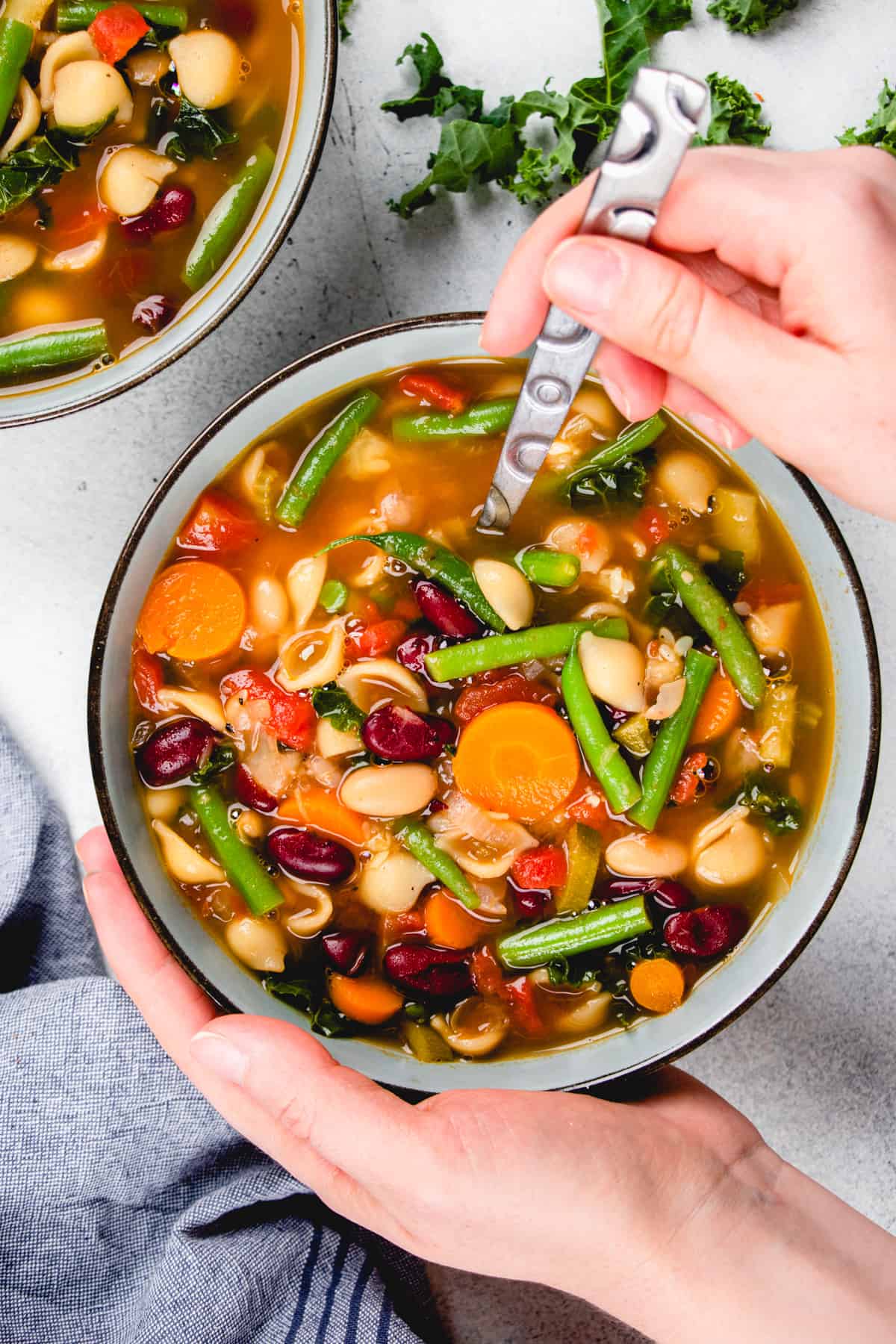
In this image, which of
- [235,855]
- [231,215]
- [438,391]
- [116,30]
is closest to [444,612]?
[438,391]

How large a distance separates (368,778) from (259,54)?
1.47m

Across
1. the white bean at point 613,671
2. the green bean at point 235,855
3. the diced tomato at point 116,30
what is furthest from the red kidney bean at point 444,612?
the diced tomato at point 116,30

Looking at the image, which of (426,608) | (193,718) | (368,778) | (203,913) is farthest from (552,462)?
(203,913)

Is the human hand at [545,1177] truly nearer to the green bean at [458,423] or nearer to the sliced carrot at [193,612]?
the sliced carrot at [193,612]

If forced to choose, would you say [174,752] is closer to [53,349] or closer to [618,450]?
[53,349]

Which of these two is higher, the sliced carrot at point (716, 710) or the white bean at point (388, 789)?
the sliced carrot at point (716, 710)

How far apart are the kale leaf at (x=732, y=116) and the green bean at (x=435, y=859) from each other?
160cm

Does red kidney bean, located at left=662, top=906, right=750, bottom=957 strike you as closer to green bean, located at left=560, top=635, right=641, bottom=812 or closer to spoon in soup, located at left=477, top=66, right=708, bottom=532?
green bean, located at left=560, top=635, right=641, bottom=812

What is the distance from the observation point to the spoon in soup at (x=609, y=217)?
140cm

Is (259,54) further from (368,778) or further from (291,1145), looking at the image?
(291,1145)

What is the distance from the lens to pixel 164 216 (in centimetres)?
227

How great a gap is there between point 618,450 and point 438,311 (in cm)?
60

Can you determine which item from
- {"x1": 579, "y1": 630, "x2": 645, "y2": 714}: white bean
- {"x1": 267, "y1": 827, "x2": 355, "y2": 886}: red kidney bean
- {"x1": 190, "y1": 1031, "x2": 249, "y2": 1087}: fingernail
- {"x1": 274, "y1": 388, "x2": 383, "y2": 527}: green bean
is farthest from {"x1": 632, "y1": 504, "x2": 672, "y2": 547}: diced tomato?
{"x1": 190, "y1": 1031, "x2": 249, "y2": 1087}: fingernail

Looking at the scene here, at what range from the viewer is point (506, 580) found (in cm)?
228
